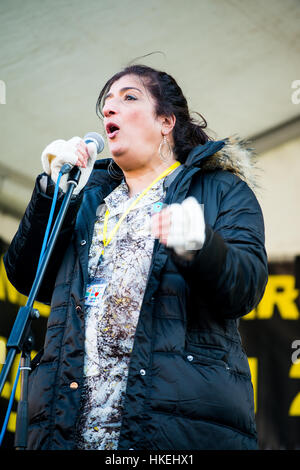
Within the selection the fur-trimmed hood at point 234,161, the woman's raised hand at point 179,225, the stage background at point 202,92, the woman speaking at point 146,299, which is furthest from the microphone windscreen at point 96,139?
the stage background at point 202,92

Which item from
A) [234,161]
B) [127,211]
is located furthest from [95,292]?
[234,161]

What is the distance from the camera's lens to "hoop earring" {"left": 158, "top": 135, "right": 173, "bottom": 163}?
216 centimetres

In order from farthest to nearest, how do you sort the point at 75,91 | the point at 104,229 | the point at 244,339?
the point at 75,91 → the point at 244,339 → the point at 104,229

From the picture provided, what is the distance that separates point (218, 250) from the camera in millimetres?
1459

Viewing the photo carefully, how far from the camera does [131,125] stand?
83.7 inches

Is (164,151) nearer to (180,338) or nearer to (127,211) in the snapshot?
(127,211)

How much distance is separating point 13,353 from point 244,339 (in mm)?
2377

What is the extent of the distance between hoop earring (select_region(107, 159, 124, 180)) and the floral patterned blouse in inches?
12.6

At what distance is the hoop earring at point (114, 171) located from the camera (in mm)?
2254

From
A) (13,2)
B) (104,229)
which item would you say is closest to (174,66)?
(13,2)

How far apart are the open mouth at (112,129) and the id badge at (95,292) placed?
0.58 metres

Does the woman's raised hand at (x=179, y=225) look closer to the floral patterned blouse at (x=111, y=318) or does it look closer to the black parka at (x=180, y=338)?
the black parka at (x=180, y=338)

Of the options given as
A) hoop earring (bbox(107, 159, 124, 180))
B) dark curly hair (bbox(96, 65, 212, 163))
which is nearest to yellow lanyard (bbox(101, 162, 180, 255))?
dark curly hair (bbox(96, 65, 212, 163))

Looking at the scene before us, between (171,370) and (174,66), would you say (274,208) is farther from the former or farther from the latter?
(171,370)
